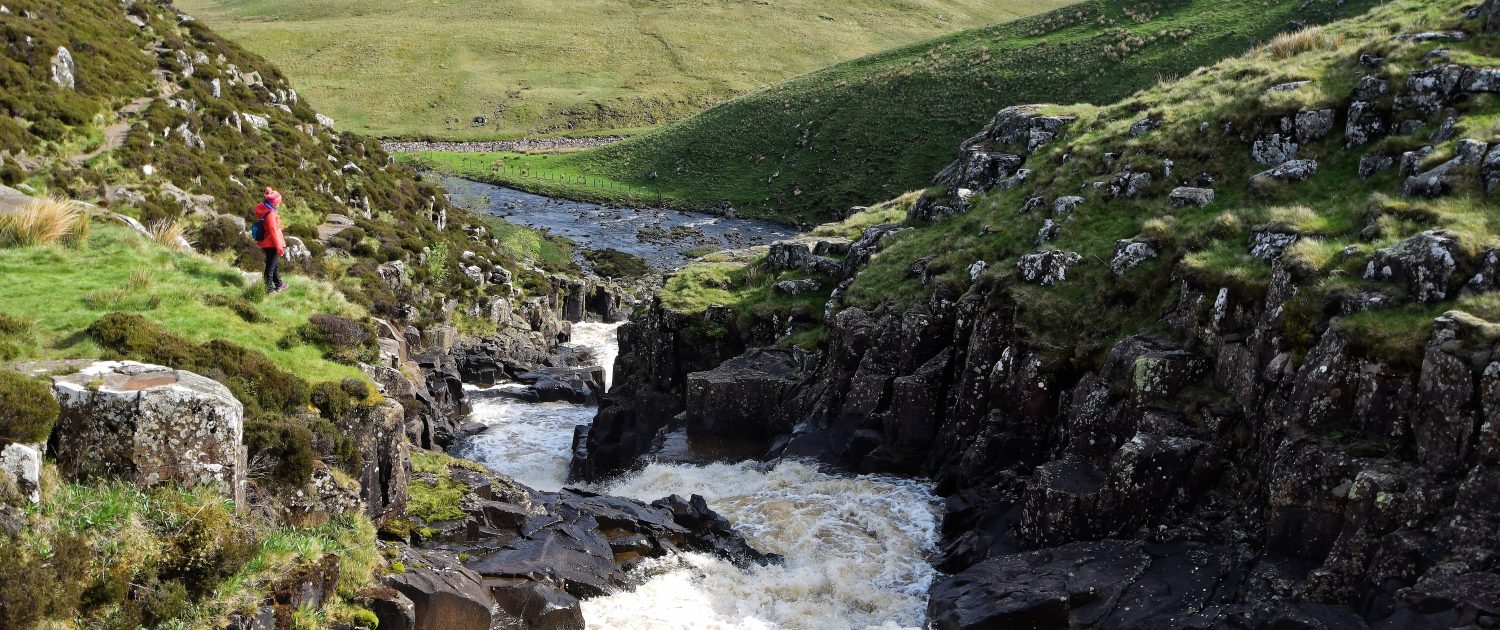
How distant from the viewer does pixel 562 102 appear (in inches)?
7200

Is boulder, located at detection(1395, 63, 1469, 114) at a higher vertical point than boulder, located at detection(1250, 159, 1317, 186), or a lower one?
higher

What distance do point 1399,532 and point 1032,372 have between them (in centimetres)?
1185

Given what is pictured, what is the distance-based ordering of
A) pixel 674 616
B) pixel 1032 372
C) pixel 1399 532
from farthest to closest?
pixel 1032 372, pixel 674 616, pixel 1399 532

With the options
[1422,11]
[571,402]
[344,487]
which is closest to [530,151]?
[571,402]

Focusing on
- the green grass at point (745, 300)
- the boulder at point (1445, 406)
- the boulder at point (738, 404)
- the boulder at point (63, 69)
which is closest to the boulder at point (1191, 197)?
the boulder at point (1445, 406)

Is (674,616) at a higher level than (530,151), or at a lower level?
higher

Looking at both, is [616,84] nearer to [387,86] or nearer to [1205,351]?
[387,86]

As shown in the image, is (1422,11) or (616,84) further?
(616,84)

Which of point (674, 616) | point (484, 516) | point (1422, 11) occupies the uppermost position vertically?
point (1422, 11)

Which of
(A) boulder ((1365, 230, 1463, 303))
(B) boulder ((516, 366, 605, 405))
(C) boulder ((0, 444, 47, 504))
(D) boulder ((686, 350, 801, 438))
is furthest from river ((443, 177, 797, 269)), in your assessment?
(C) boulder ((0, 444, 47, 504))

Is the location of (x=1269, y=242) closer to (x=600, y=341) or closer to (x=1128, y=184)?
(x=1128, y=184)

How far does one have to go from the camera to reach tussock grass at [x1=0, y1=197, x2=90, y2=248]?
23859 millimetres

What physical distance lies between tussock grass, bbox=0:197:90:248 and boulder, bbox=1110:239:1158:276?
91.8ft

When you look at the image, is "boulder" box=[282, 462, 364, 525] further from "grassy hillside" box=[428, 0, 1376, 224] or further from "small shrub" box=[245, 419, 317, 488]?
"grassy hillside" box=[428, 0, 1376, 224]
